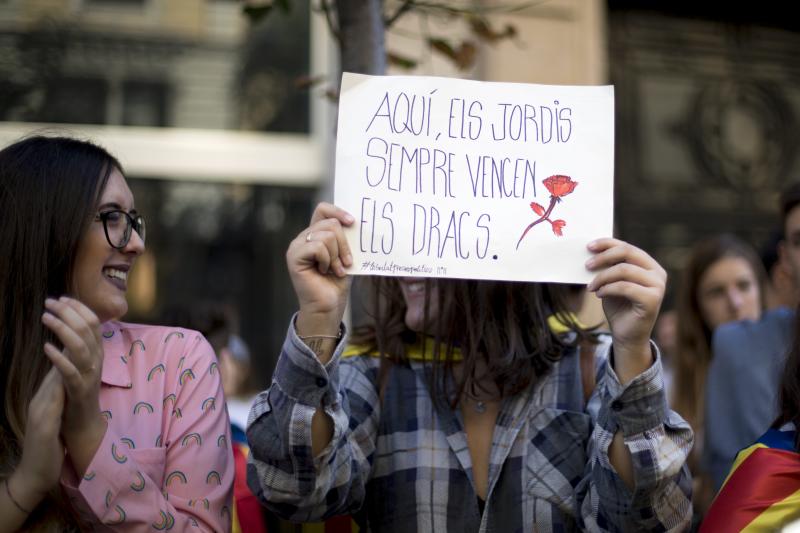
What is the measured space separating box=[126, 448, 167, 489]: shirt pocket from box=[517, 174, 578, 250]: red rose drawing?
33.2 inches

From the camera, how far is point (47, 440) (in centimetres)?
166

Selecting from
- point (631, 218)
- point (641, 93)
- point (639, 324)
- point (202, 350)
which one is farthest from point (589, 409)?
point (641, 93)

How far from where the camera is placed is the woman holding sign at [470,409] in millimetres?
1772

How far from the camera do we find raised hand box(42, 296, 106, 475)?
1648 mm

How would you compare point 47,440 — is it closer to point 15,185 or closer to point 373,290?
point 15,185

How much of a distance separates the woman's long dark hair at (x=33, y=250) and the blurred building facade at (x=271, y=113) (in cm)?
389

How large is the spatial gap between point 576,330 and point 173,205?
4.56 metres

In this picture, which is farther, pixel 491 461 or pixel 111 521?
pixel 491 461

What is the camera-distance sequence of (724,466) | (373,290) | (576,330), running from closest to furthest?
1. (576,330)
2. (373,290)
3. (724,466)

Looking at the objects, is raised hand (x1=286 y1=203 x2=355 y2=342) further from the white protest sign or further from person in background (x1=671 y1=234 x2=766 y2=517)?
person in background (x1=671 y1=234 x2=766 y2=517)

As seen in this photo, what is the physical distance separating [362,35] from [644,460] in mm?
1498

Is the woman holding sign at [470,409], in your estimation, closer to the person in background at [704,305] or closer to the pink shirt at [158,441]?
the pink shirt at [158,441]

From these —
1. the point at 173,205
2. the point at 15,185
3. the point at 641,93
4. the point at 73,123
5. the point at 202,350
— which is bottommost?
the point at 202,350

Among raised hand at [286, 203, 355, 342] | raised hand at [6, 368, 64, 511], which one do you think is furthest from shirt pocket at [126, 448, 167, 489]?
raised hand at [286, 203, 355, 342]
